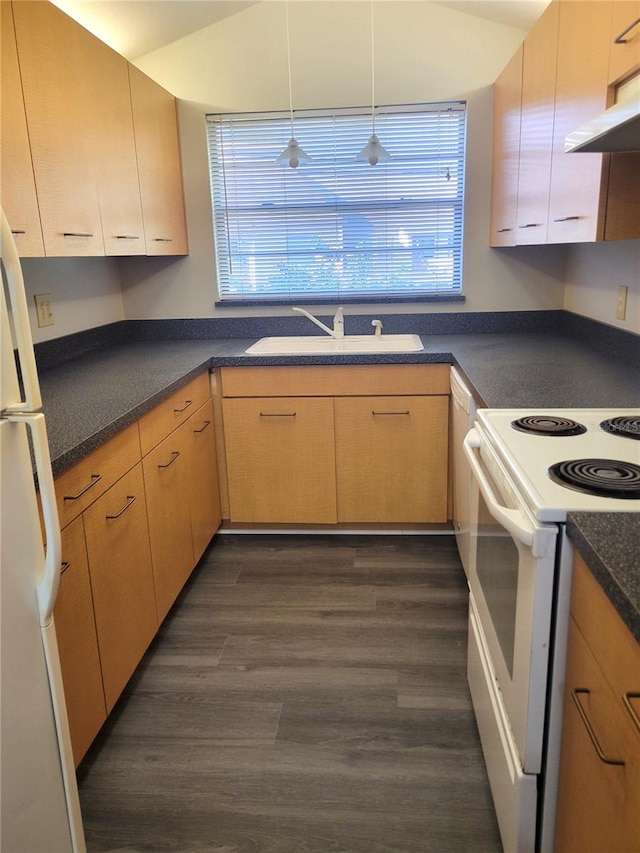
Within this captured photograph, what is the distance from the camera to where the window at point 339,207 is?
3.09 meters

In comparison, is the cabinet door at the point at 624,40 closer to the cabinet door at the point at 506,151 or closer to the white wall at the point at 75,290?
the cabinet door at the point at 506,151

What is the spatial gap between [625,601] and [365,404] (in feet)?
6.55

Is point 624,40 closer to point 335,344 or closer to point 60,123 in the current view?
point 60,123

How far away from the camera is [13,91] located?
5.65 feet

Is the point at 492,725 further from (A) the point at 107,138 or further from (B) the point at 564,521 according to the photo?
(A) the point at 107,138

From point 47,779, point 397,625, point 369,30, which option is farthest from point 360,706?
point 369,30

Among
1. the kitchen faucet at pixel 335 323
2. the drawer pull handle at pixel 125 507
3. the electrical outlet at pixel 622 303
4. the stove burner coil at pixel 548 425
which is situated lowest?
the drawer pull handle at pixel 125 507

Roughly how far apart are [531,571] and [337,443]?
1.74 meters

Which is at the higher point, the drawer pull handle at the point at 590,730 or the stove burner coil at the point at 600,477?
the stove burner coil at the point at 600,477

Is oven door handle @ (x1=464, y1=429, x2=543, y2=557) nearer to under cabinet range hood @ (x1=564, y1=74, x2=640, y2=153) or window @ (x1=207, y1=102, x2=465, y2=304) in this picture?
under cabinet range hood @ (x1=564, y1=74, x2=640, y2=153)

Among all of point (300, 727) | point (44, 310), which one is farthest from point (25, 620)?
point (44, 310)

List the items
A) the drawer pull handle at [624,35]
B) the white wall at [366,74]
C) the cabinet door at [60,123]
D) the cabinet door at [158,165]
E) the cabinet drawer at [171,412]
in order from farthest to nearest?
the white wall at [366,74] → the cabinet door at [158,165] → the cabinet drawer at [171,412] → the cabinet door at [60,123] → the drawer pull handle at [624,35]

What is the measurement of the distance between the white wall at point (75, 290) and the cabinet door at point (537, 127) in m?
1.91

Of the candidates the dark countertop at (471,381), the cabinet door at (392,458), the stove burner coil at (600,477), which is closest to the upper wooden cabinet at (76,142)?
the dark countertop at (471,381)
